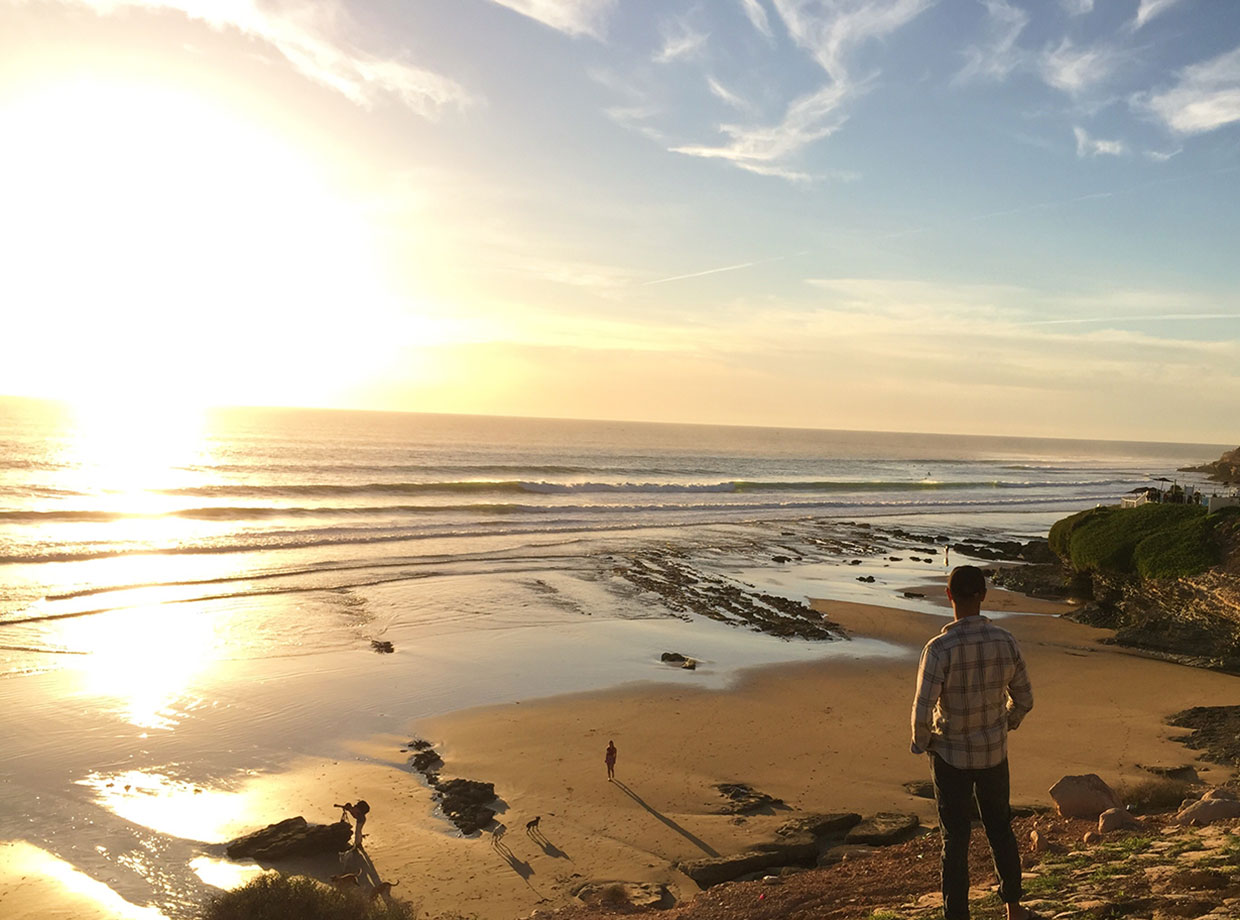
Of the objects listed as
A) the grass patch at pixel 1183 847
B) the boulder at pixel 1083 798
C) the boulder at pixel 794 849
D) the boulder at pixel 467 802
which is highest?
the grass patch at pixel 1183 847

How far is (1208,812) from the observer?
8.25 m

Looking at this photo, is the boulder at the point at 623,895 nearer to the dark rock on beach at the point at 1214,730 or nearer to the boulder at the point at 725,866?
the boulder at the point at 725,866

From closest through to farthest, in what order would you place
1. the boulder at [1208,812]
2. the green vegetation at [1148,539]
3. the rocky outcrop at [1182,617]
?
the boulder at [1208,812]
the rocky outcrop at [1182,617]
the green vegetation at [1148,539]

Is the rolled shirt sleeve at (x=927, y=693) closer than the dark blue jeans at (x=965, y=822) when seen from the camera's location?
Yes

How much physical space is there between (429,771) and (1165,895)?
32.9 feet

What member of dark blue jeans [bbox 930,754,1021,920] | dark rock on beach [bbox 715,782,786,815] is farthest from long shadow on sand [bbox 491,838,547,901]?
dark blue jeans [bbox 930,754,1021,920]

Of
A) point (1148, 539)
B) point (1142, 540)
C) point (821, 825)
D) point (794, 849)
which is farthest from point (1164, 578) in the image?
point (794, 849)

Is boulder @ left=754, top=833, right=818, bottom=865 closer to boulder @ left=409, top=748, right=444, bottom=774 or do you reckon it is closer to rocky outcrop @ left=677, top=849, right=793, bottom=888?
rocky outcrop @ left=677, top=849, right=793, bottom=888

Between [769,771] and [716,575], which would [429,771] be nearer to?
[769,771]

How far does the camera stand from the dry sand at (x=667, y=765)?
32.6 ft

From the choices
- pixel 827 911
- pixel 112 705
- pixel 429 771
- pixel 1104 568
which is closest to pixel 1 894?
pixel 429 771

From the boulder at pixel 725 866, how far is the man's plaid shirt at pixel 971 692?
210 inches

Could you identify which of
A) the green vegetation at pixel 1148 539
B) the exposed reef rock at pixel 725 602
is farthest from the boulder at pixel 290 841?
the green vegetation at pixel 1148 539

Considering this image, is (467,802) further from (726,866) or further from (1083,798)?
(1083,798)
